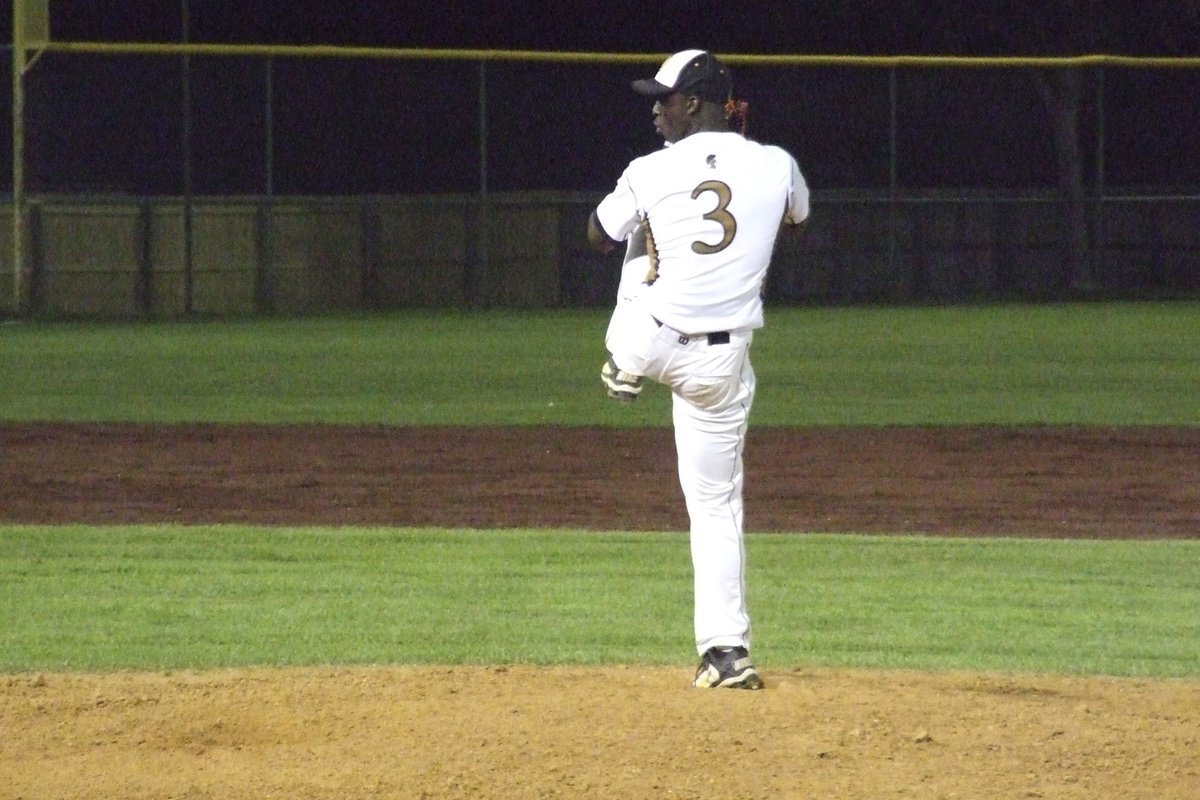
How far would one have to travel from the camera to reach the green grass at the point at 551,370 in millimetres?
15141

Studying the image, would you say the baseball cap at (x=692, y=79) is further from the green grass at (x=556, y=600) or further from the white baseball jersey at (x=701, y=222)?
the green grass at (x=556, y=600)

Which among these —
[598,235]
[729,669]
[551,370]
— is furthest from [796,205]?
[551,370]

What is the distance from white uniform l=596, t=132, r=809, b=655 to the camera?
17.3ft

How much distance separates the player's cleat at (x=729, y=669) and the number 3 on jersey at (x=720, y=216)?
44.5 inches

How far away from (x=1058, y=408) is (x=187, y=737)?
11.3m

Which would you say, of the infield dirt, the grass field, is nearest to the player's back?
the infield dirt

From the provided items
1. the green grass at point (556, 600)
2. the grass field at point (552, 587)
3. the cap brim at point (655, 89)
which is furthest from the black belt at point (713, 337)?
the grass field at point (552, 587)

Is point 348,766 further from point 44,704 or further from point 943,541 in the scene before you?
point 943,541

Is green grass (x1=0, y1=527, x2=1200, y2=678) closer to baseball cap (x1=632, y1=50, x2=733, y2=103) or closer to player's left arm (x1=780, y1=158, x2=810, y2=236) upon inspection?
player's left arm (x1=780, y1=158, x2=810, y2=236)

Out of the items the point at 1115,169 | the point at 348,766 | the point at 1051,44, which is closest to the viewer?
the point at 348,766

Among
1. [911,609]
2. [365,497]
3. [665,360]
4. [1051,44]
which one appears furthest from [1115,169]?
[665,360]

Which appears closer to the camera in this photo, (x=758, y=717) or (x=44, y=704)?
(x=758, y=717)

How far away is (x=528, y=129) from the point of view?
26.4 metres

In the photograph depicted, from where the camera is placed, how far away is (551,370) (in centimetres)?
1822
